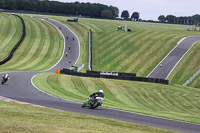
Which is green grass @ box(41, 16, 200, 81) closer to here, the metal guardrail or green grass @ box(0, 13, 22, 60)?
the metal guardrail

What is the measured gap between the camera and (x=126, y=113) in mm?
24406

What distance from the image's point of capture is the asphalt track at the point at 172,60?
65.6 m

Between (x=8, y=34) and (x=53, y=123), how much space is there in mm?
78277

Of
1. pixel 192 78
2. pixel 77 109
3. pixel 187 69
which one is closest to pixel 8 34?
pixel 187 69

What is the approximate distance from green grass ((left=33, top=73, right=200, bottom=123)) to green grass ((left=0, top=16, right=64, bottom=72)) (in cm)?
1885

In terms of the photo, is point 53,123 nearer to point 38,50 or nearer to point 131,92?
point 131,92

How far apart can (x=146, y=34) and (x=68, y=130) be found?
88513 millimetres

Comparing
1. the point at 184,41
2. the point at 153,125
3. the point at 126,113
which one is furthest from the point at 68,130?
the point at 184,41

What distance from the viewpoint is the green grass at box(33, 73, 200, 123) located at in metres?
36.1

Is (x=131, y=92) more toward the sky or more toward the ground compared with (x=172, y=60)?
more toward the sky

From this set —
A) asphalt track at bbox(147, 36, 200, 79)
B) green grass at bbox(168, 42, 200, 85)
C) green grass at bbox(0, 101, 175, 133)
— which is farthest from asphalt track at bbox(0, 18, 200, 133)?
asphalt track at bbox(147, 36, 200, 79)

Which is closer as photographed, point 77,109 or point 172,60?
point 77,109

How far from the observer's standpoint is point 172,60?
7400cm

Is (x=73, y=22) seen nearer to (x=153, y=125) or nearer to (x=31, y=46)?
(x=31, y=46)
